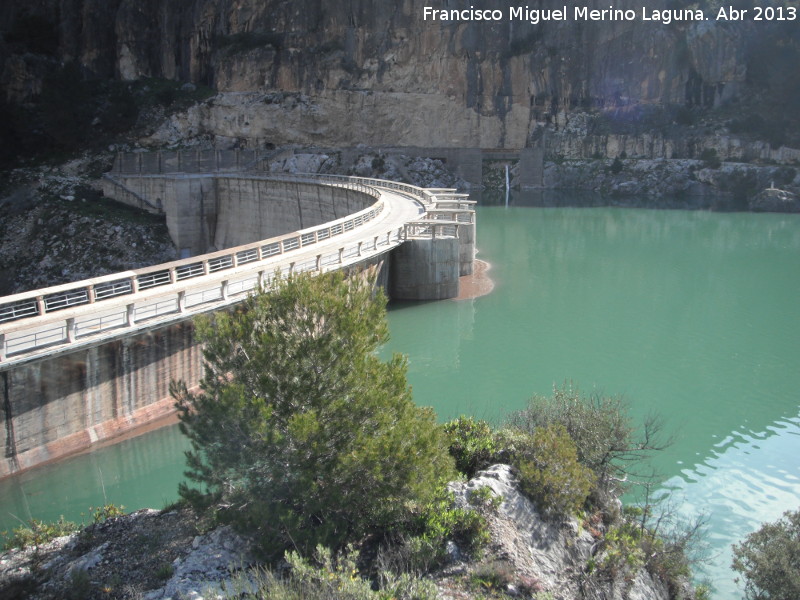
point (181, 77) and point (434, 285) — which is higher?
point (181, 77)

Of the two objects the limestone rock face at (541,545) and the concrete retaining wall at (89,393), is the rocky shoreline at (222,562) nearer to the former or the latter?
the limestone rock face at (541,545)

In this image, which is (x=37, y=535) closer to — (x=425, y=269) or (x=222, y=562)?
(x=222, y=562)

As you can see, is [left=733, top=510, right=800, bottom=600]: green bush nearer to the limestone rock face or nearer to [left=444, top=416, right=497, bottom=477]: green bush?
the limestone rock face

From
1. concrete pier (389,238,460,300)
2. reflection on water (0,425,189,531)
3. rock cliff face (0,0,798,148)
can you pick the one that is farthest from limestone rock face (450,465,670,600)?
rock cliff face (0,0,798,148)

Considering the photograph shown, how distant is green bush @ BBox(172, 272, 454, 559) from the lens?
925 centimetres

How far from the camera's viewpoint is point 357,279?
10.3 metres

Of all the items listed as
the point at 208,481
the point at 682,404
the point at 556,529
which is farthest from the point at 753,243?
the point at 208,481

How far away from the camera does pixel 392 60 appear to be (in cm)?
8256

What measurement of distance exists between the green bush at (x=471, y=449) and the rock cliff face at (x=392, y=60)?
238ft

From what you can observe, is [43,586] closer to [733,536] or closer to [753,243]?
[733,536]

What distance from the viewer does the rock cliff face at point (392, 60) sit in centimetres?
8056

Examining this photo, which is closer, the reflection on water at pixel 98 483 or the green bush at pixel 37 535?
the green bush at pixel 37 535

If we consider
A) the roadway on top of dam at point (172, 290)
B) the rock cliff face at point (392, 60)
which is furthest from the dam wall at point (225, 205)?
the rock cliff face at point (392, 60)

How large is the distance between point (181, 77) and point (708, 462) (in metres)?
81.0
